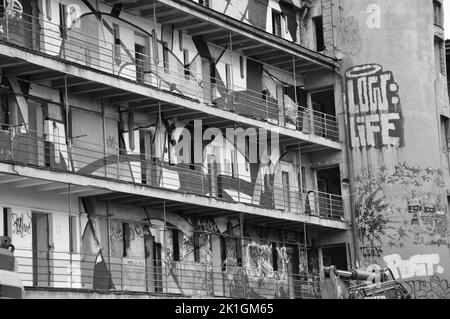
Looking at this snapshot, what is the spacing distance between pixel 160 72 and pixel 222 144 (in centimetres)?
370

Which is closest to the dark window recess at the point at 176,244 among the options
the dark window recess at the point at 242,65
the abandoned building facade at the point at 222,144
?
the abandoned building facade at the point at 222,144

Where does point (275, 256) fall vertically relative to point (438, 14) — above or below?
below

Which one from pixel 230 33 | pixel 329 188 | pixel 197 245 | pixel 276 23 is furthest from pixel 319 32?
pixel 197 245

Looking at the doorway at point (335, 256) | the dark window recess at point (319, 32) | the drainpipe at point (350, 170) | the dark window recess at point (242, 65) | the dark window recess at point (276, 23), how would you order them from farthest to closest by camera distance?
the dark window recess at point (319, 32) → the doorway at point (335, 256) → the dark window recess at point (276, 23) → the drainpipe at point (350, 170) → the dark window recess at point (242, 65)

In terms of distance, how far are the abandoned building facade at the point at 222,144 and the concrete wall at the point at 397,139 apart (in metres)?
0.05

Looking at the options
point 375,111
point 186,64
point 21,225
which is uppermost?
point 186,64

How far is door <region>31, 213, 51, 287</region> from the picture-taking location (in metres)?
27.2

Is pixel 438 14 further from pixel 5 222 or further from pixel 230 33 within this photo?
pixel 5 222

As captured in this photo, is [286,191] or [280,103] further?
[280,103]

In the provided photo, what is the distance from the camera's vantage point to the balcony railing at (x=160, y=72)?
2805 cm

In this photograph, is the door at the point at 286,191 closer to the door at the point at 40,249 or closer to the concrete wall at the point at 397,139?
the concrete wall at the point at 397,139

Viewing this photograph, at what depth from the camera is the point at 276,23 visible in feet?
130

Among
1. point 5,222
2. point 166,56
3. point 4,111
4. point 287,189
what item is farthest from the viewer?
point 287,189
